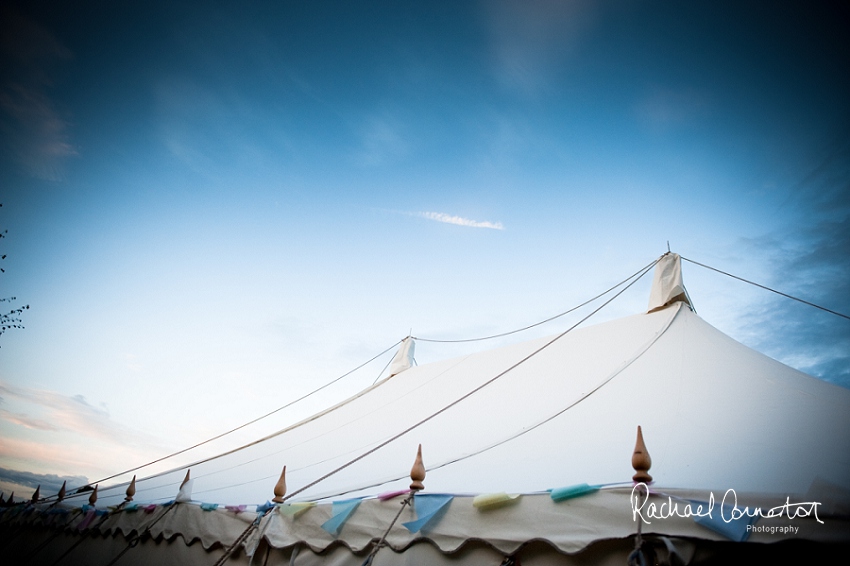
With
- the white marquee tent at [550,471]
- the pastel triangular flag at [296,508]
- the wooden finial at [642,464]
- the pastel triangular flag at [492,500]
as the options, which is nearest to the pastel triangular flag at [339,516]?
the white marquee tent at [550,471]

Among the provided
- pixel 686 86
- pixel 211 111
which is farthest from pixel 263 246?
pixel 686 86

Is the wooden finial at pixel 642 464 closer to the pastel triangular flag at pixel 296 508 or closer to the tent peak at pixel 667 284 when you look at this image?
the pastel triangular flag at pixel 296 508

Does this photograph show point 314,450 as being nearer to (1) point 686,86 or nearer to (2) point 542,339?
(2) point 542,339

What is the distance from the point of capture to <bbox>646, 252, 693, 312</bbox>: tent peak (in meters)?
3.08

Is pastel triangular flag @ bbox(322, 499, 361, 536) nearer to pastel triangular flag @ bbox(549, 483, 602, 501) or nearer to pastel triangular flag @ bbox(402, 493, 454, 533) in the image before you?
pastel triangular flag @ bbox(402, 493, 454, 533)

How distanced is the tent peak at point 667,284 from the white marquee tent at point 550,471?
14 mm

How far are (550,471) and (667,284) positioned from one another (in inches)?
88.4

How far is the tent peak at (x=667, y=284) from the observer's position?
3082 millimetres

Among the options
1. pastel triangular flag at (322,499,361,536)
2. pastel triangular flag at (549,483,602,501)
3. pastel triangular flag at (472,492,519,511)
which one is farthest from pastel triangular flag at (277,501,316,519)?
pastel triangular flag at (549,483,602,501)

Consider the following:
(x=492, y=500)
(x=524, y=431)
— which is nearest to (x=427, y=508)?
(x=492, y=500)

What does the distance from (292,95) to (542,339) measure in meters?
4.87

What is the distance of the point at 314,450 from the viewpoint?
3258 millimetres

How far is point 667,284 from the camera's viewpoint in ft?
10.3

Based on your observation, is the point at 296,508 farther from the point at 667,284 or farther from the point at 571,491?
the point at 667,284
